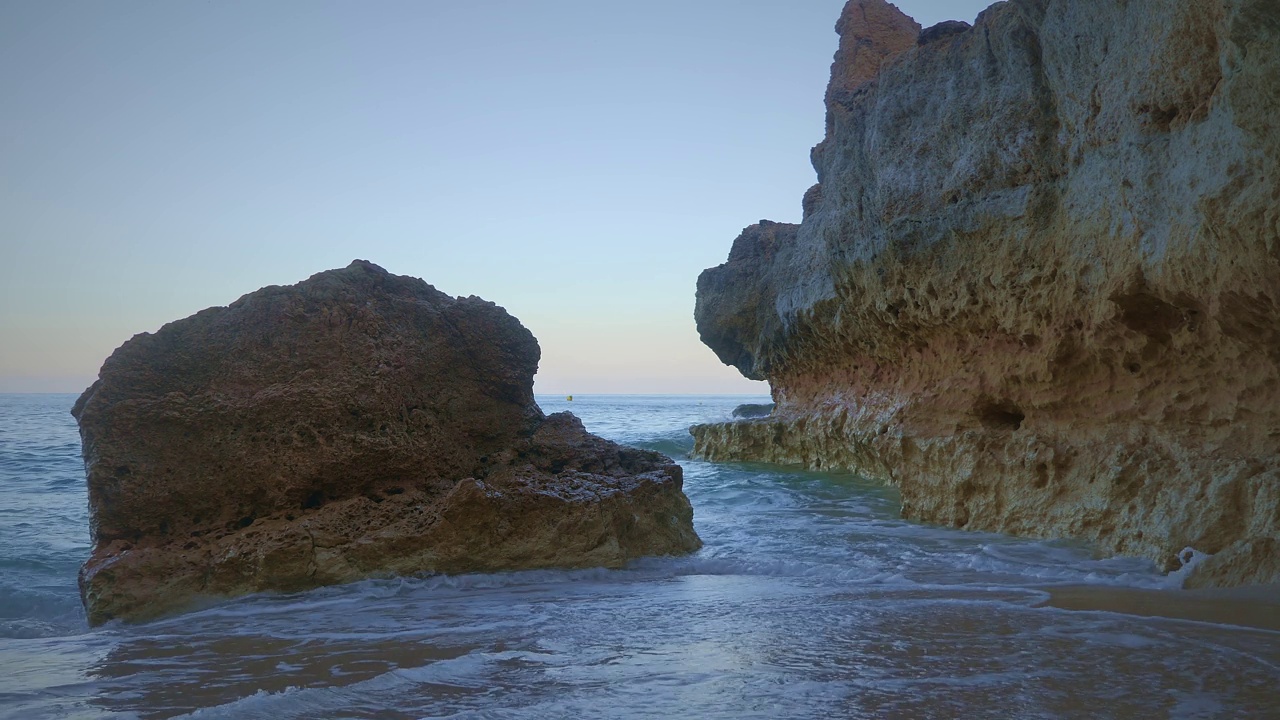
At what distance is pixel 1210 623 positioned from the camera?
340 cm

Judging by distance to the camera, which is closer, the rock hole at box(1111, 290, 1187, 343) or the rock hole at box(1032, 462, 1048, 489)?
the rock hole at box(1111, 290, 1187, 343)

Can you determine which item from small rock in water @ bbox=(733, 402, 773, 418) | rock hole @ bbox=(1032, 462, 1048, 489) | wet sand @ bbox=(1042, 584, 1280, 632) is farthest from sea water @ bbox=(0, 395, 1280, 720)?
small rock in water @ bbox=(733, 402, 773, 418)

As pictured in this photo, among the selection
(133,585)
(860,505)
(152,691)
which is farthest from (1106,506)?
(133,585)

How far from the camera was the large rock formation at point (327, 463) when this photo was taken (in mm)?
4309

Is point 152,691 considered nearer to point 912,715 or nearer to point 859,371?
point 912,715

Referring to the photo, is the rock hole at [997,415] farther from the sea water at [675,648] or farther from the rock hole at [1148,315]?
the rock hole at [1148,315]

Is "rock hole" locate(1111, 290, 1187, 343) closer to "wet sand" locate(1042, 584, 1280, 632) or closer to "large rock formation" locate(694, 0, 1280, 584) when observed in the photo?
"large rock formation" locate(694, 0, 1280, 584)

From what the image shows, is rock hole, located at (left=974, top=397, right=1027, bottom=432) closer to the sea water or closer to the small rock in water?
the sea water

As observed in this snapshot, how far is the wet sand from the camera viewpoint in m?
3.49

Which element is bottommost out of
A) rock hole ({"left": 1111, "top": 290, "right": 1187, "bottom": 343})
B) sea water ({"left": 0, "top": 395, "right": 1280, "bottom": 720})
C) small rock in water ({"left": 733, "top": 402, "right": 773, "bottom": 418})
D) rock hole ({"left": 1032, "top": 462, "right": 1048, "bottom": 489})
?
sea water ({"left": 0, "top": 395, "right": 1280, "bottom": 720})

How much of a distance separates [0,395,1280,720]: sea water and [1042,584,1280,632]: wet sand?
0.43ft

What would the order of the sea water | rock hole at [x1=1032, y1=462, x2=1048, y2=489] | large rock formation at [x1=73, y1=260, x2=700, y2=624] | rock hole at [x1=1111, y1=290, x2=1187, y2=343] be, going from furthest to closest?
1. rock hole at [x1=1032, y1=462, x2=1048, y2=489]
2. rock hole at [x1=1111, y1=290, x2=1187, y2=343]
3. large rock formation at [x1=73, y1=260, x2=700, y2=624]
4. the sea water

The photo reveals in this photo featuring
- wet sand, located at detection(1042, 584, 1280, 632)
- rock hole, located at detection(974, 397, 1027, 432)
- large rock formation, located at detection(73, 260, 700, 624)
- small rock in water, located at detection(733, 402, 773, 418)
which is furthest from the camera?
small rock in water, located at detection(733, 402, 773, 418)

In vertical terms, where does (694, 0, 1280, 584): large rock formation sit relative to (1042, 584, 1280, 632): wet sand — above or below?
above
